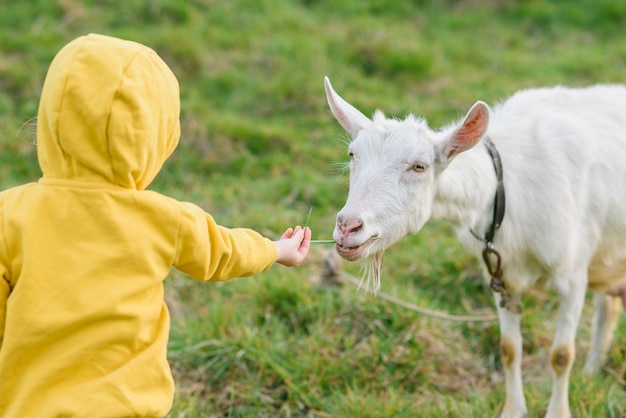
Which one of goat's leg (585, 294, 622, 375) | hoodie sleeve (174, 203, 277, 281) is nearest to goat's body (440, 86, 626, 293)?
goat's leg (585, 294, 622, 375)

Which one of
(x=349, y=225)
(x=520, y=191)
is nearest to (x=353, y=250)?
(x=349, y=225)

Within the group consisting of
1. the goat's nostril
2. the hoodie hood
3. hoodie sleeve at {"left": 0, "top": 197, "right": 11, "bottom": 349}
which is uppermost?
the hoodie hood

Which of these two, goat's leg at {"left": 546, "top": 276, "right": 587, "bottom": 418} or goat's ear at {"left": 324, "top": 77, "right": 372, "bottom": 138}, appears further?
goat's leg at {"left": 546, "top": 276, "right": 587, "bottom": 418}

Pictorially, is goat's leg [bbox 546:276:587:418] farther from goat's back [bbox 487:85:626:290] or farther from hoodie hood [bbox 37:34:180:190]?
hoodie hood [bbox 37:34:180:190]

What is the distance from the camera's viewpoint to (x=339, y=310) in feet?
14.3

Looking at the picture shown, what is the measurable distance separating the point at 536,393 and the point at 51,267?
2614 mm

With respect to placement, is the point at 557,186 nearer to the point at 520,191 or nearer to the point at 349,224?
the point at 520,191

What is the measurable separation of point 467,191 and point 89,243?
1.73 m

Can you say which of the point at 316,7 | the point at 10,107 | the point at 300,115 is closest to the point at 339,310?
the point at 300,115

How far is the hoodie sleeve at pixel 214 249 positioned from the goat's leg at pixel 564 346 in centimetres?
173

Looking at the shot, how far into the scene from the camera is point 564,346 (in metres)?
3.71

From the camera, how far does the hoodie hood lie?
2.07 meters

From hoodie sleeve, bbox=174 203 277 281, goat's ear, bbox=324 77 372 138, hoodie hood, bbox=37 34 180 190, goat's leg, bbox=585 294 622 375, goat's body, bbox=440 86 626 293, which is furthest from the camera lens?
goat's leg, bbox=585 294 622 375

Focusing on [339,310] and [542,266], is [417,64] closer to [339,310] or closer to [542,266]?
[339,310]
